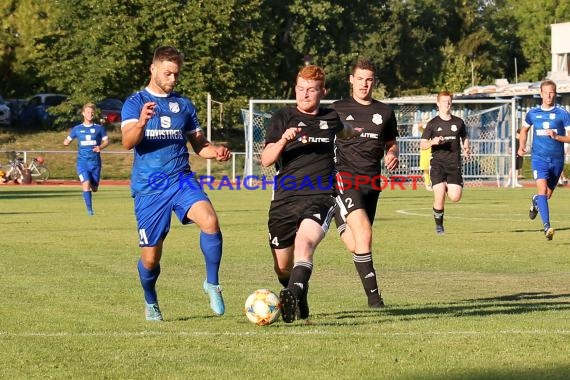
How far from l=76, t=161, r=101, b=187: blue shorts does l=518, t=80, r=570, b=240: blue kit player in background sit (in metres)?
11.0

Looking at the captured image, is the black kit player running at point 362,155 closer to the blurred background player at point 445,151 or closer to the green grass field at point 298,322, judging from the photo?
the green grass field at point 298,322

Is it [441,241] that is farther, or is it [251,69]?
[251,69]

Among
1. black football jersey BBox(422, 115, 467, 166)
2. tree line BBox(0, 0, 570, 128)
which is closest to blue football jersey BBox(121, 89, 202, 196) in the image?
black football jersey BBox(422, 115, 467, 166)

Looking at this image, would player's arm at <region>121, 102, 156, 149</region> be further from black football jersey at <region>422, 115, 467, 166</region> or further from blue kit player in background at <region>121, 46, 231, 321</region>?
black football jersey at <region>422, 115, 467, 166</region>

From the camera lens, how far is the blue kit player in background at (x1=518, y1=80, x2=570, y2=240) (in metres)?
18.4

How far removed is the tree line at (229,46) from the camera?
5572 centimetres

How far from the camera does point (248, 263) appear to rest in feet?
50.5

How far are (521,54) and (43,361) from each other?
94211mm

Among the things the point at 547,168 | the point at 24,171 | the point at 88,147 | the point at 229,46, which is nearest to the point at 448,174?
the point at 547,168

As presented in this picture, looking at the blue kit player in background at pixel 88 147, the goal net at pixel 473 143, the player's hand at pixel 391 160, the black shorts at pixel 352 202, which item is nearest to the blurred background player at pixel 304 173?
the black shorts at pixel 352 202

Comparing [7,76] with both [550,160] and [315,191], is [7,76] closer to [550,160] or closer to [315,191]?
Result: [550,160]

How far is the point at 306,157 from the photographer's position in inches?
383

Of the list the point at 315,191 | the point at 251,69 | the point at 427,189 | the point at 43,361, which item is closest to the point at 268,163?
the point at 315,191

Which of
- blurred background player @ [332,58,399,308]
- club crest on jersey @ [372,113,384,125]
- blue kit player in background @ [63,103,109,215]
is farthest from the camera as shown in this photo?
blue kit player in background @ [63,103,109,215]
